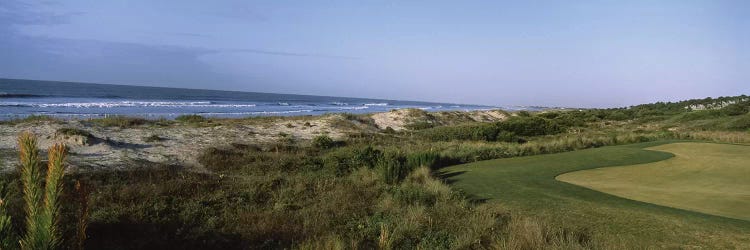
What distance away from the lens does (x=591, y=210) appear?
364 inches

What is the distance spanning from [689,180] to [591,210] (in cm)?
543

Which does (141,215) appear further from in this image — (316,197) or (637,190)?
(637,190)

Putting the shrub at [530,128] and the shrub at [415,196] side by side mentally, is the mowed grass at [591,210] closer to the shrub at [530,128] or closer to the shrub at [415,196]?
the shrub at [415,196]

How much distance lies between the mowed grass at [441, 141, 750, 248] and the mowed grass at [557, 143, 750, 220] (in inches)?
28.8

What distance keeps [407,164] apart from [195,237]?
823 cm

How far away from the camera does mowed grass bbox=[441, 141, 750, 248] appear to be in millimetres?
7473

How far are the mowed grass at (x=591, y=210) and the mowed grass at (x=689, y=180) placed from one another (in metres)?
0.73

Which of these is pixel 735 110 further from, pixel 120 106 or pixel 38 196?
pixel 120 106

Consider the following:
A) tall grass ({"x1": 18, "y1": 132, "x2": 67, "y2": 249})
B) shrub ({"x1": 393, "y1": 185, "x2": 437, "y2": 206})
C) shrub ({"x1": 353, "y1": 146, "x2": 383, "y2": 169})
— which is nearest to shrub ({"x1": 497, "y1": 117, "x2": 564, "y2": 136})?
shrub ({"x1": 353, "y1": 146, "x2": 383, "y2": 169})

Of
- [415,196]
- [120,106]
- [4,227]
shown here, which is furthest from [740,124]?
[120,106]

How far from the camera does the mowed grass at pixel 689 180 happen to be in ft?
32.8

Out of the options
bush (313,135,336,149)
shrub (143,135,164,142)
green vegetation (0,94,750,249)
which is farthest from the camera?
bush (313,135,336,149)

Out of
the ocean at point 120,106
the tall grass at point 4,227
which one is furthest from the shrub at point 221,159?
the ocean at point 120,106

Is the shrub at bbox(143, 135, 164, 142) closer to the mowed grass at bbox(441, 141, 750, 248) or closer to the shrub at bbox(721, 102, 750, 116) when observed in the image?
the mowed grass at bbox(441, 141, 750, 248)
